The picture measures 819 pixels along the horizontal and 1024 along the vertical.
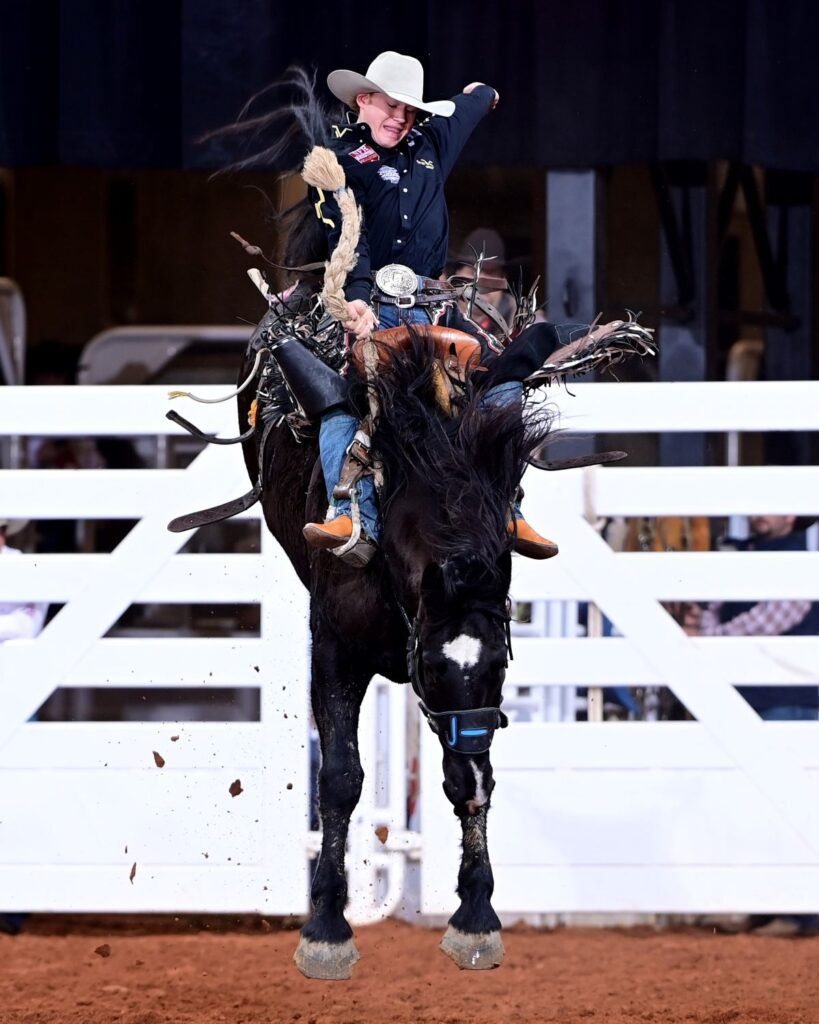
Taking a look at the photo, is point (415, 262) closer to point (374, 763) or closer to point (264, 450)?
point (264, 450)

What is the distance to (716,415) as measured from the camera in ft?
18.5

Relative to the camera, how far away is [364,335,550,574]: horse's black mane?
3.67m

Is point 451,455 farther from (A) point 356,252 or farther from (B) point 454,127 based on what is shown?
(B) point 454,127

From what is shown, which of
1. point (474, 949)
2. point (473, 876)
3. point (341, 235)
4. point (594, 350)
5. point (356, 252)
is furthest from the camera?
point (594, 350)

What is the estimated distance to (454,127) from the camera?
4383 millimetres

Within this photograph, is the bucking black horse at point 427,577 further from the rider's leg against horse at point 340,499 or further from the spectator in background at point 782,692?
the spectator in background at point 782,692

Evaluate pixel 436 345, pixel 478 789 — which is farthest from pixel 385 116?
pixel 478 789

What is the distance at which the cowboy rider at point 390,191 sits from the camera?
13.5ft

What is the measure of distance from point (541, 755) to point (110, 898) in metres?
1.56

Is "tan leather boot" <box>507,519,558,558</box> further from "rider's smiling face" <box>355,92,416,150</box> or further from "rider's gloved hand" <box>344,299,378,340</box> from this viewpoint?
"rider's smiling face" <box>355,92,416,150</box>

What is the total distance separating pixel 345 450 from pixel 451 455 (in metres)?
0.34

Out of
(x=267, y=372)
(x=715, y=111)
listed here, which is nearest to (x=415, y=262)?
(x=267, y=372)

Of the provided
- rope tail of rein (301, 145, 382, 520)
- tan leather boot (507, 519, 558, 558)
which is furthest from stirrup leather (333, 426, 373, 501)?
tan leather boot (507, 519, 558, 558)

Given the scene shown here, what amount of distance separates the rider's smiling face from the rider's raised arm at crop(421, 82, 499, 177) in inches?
4.2
